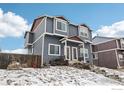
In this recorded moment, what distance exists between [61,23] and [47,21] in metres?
1.18

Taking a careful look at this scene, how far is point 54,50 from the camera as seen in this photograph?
9992mm

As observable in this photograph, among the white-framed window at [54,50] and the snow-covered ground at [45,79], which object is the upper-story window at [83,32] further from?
the snow-covered ground at [45,79]

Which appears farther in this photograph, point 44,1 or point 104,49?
point 104,49

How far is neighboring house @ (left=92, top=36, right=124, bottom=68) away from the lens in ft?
46.8

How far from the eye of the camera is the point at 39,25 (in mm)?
10875

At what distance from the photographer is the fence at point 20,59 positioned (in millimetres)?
7000

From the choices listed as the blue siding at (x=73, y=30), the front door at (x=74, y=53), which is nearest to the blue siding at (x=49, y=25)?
the blue siding at (x=73, y=30)

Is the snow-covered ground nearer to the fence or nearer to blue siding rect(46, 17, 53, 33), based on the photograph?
the fence

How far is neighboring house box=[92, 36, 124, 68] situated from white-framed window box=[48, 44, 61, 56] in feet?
23.2

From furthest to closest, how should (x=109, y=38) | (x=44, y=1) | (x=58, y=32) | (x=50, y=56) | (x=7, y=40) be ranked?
(x=109, y=38) < (x=58, y=32) < (x=50, y=56) < (x=7, y=40) < (x=44, y=1)

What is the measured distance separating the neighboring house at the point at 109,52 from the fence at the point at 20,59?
9349mm
